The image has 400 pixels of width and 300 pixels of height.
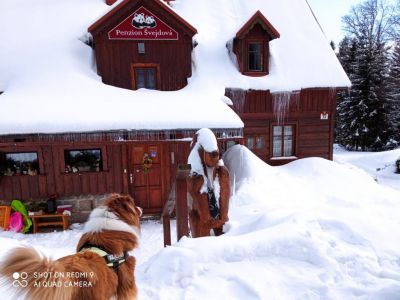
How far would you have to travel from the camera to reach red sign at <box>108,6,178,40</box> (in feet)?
31.0

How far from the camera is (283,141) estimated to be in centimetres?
1179

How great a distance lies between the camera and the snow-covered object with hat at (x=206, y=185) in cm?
407

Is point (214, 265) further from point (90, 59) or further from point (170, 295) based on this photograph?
point (90, 59)

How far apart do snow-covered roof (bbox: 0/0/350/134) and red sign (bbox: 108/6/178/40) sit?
0.87 metres

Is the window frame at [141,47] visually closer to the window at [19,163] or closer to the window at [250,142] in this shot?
the window at [19,163]

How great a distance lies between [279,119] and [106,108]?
22.6ft

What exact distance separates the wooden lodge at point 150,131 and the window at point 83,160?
0.09 feet

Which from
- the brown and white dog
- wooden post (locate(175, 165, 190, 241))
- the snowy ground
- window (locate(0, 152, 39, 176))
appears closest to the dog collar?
the brown and white dog

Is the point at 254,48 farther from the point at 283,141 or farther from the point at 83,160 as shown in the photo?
the point at 83,160

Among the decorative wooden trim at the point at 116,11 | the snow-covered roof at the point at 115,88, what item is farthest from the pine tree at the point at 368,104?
the decorative wooden trim at the point at 116,11

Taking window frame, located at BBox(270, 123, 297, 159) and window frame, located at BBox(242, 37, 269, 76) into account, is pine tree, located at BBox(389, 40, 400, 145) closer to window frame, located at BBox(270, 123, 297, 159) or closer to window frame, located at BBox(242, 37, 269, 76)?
window frame, located at BBox(270, 123, 297, 159)

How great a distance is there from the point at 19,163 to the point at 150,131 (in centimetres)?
411

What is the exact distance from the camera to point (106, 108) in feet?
25.2

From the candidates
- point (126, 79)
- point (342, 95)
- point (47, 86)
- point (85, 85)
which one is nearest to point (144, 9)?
point (126, 79)
